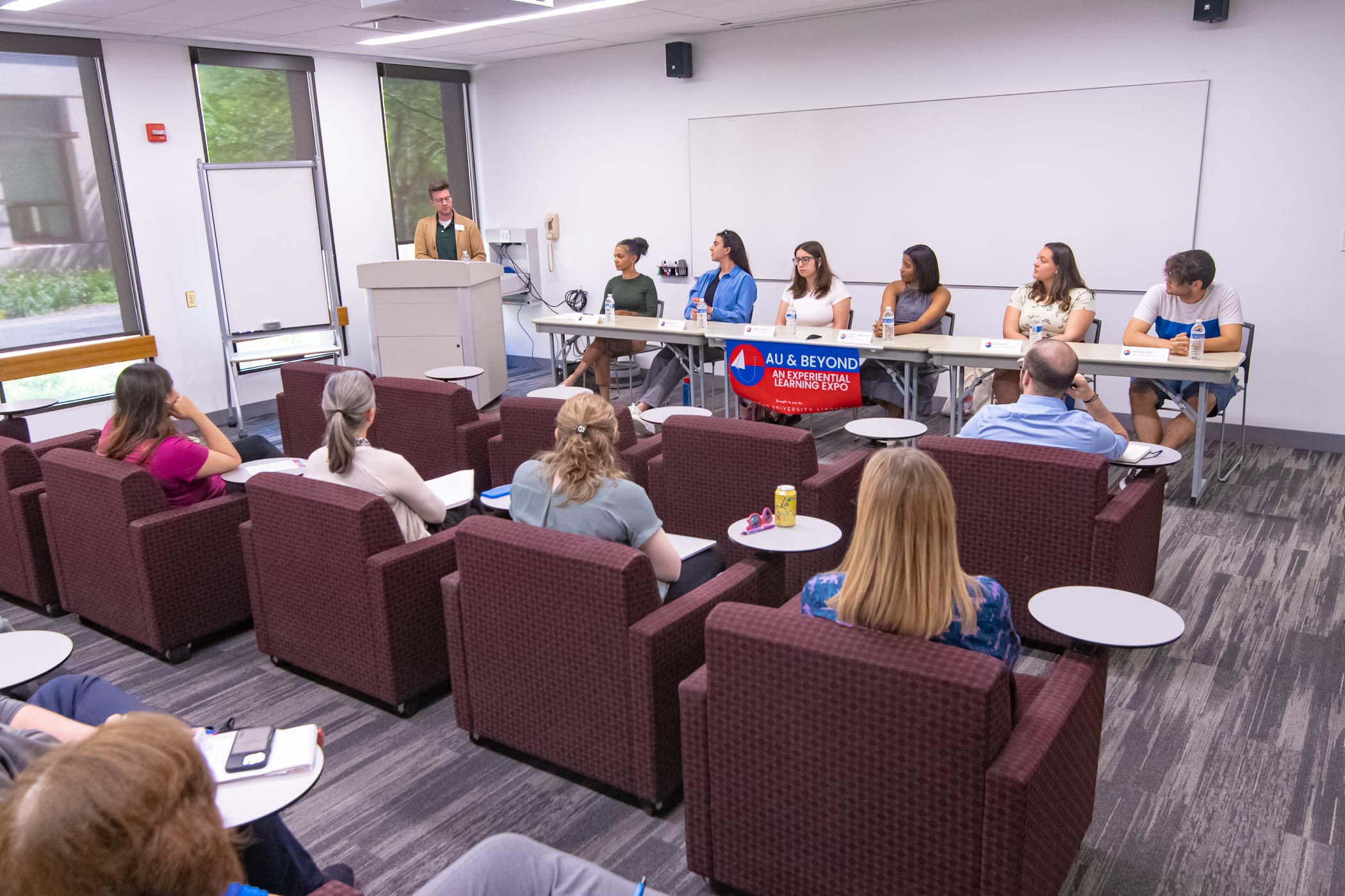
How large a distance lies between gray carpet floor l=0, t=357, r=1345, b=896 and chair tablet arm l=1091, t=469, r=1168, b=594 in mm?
285

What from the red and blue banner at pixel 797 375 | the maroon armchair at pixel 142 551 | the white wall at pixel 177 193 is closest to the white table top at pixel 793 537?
the maroon armchair at pixel 142 551

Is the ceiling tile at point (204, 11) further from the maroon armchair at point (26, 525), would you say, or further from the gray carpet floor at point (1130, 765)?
the gray carpet floor at point (1130, 765)

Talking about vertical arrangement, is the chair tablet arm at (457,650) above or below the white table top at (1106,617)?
below

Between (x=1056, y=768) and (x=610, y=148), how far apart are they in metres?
7.70

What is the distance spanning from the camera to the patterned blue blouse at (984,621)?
205cm

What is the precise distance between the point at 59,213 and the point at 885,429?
6.03 meters

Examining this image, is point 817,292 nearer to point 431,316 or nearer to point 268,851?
point 431,316

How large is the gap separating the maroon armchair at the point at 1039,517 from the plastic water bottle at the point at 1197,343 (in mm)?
1661

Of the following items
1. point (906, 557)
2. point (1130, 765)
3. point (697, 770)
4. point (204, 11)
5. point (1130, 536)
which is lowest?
point (1130, 765)

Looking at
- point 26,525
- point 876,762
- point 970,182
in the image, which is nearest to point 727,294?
point 970,182

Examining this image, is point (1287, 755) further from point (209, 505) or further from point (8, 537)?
point (8, 537)

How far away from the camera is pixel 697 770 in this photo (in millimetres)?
2262

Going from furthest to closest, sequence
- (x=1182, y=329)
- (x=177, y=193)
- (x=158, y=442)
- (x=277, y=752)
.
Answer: (x=177, y=193) < (x=1182, y=329) < (x=158, y=442) < (x=277, y=752)

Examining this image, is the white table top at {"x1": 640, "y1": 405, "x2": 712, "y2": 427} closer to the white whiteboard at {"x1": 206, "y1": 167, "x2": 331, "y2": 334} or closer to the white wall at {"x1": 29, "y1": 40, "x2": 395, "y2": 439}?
the white whiteboard at {"x1": 206, "y1": 167, "x2": 331, "y2": 334}
